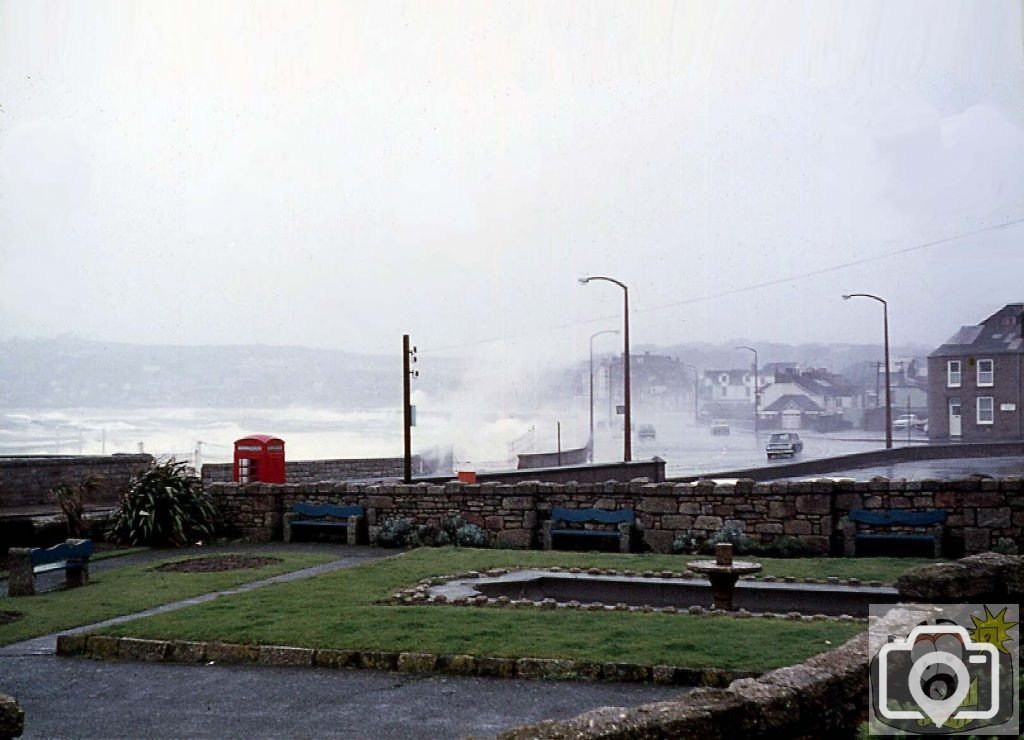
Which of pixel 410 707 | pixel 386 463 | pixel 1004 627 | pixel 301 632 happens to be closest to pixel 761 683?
pixel 1004 627

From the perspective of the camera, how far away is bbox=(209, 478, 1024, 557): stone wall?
17.3m

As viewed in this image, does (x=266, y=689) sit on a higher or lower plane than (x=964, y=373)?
lower

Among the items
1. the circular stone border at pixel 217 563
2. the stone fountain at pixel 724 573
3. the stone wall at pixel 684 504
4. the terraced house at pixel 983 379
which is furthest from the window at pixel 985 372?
the stone fountain at pixel 724 573

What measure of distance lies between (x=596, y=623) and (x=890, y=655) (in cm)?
553

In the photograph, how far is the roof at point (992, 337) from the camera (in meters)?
61.6

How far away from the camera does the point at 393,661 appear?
33.8 ft

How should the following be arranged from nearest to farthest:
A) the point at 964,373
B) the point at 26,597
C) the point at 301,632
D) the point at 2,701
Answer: the point at 2,701 < the point at 301,632 < the point at 26,597 < the point at 964,373

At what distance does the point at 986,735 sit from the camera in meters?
5.38

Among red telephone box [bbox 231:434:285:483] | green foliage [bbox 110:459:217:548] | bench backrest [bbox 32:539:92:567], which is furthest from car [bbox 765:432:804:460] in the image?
bench backrest [bbox 32:539:92:567]

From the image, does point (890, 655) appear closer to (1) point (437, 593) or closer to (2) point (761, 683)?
(2) point (761, 683)

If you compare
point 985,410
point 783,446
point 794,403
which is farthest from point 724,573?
point 794,403

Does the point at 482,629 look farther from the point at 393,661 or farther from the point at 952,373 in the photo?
the point at 952,373

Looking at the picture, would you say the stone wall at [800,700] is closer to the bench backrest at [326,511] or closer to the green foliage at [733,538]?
the green foliage at [733,538]

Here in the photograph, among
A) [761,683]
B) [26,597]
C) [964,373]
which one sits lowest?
[26,597]
